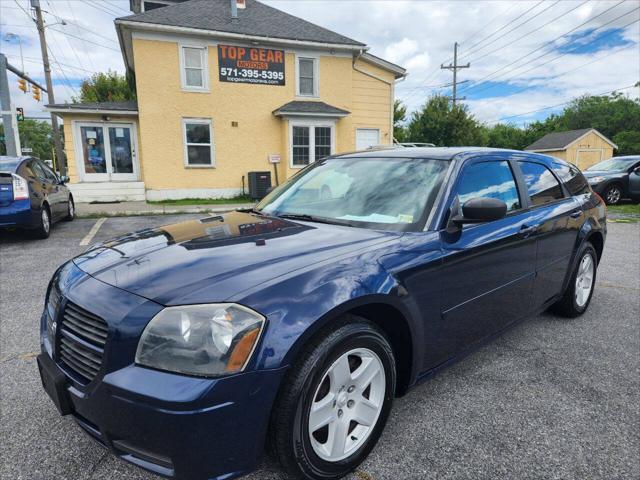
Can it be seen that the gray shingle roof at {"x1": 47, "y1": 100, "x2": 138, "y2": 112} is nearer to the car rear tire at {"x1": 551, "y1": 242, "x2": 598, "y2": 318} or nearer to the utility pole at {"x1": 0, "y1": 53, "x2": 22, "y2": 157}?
the utility pole at {"x1": 0, "y1": 53, "x2": 22, "y2": 157}

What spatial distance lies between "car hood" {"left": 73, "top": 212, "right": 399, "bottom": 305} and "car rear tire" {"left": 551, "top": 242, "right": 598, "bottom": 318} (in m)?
2.51

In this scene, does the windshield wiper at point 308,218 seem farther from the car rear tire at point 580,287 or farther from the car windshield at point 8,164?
the car windshield at point 8,164

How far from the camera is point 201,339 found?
160 cm

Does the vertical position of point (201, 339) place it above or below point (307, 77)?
below

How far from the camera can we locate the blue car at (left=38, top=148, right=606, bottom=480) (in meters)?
1.59

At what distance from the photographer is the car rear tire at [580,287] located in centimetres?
394

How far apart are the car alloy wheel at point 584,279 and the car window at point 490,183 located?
139 cm

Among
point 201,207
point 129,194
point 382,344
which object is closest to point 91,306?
point 382,344

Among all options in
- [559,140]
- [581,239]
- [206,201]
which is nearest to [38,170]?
[206,201]

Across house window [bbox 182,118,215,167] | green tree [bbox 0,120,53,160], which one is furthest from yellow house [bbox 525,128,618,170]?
green tree [bbox 0,120,53,160]

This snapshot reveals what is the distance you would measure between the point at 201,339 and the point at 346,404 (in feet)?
2.65

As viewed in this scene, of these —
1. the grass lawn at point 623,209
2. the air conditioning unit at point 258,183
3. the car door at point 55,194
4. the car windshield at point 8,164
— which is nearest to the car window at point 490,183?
the car windshield at point 8,164

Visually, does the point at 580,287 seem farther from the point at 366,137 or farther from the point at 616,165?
the point at 366,137

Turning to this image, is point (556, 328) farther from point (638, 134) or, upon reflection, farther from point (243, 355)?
point (638, 134)
